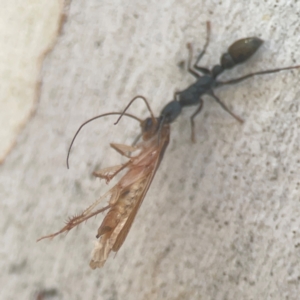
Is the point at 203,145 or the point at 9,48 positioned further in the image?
the point at 9,48

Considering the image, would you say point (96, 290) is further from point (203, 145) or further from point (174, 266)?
point (203, 145)

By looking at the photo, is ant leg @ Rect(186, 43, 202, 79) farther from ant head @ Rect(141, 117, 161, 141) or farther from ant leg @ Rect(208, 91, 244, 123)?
ant head @ Rect(141, 117, 161, 141)

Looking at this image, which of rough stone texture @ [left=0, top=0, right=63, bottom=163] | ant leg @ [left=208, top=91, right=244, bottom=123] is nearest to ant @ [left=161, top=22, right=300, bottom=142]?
ant leg @ [left=208, top=91, right=244, bottom=123]

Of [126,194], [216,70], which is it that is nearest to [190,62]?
[216,70]

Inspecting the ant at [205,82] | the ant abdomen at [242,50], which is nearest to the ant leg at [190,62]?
the ant at [205,82]

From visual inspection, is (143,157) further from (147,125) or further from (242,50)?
(242,50)

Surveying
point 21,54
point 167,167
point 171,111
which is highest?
point 21,54

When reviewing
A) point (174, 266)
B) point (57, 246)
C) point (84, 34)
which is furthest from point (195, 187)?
point (84, 34)
